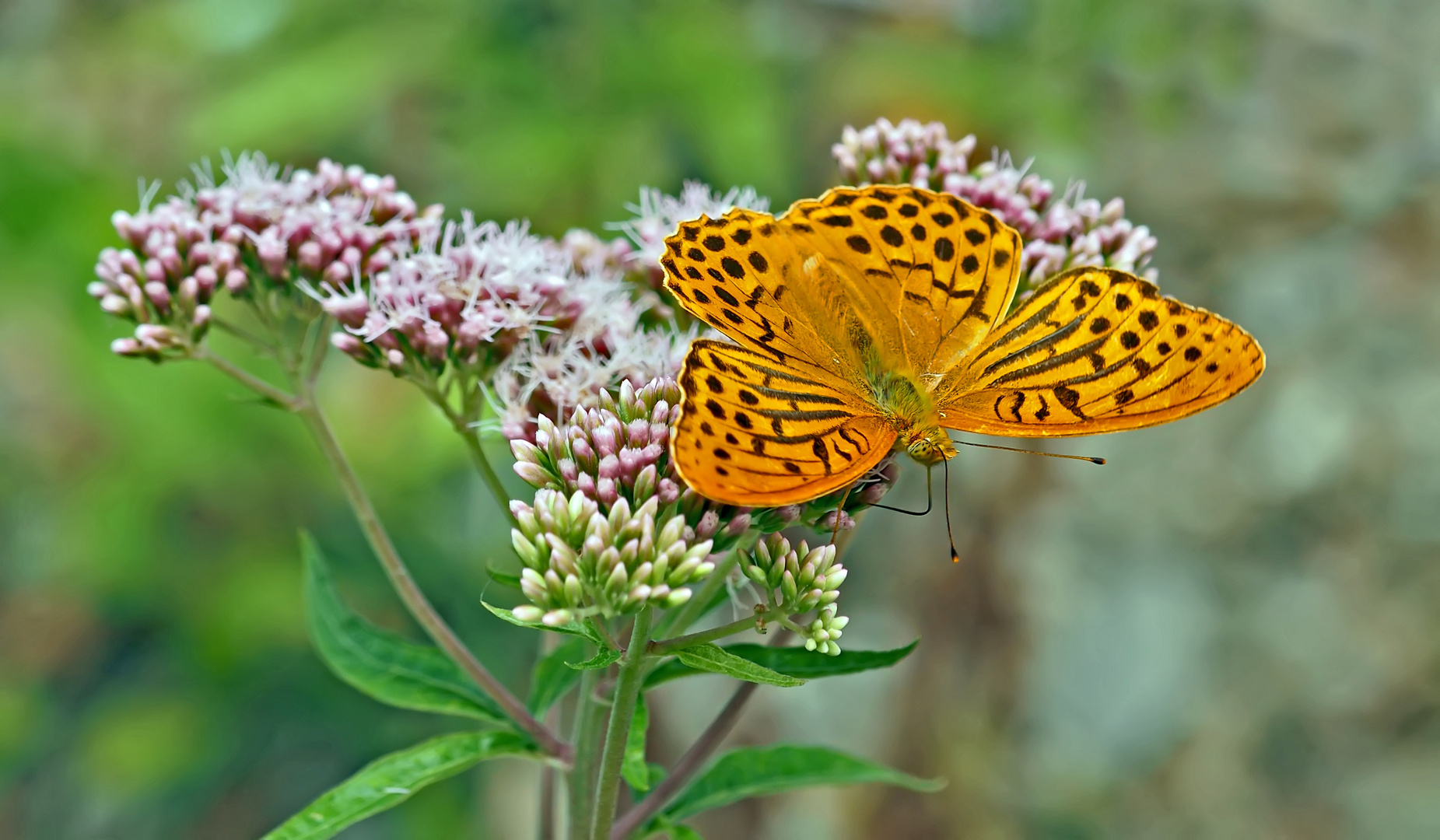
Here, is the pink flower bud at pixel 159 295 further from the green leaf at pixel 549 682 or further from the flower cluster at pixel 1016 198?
the flower cluster at pixel 1016 198

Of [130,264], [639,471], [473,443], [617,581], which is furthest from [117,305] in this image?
[617,581]

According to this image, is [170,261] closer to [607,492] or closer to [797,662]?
[607,492]

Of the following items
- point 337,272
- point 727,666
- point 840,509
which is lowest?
point 727,666

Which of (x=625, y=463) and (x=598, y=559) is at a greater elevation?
(x=625, y=463)

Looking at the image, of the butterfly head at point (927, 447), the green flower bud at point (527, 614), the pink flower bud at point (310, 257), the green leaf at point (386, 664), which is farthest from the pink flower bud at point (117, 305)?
the butterfly head at point (927, 447)

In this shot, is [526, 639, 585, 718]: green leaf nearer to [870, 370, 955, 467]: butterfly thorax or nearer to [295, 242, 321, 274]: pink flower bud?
[870, 370, 955, 467]: butterfly thorax

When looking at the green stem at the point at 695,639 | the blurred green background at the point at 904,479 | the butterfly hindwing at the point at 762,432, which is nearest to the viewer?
the butterfly hindwing at the point at 762,432

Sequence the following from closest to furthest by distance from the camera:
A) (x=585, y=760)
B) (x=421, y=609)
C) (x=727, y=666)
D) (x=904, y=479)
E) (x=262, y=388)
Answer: (x=727, y=666) < (x=585, y=760) < (x=421, y=609) < (x=262, y=388) < (x=904, y=479)
